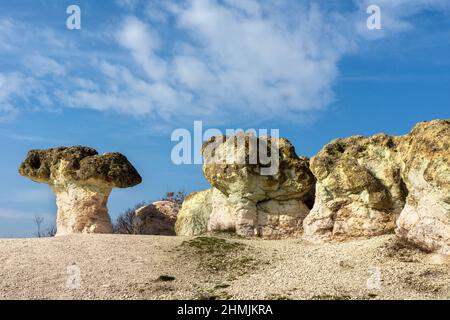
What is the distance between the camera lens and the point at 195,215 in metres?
23.7

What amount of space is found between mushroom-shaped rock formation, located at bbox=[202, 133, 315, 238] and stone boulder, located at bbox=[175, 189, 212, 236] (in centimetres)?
293

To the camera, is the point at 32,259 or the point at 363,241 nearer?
the point at 32,259

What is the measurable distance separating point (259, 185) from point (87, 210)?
640cm

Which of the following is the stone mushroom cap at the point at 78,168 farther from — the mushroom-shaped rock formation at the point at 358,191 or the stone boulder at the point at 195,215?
the mushroom-shaped rock formation at the point at 358,191

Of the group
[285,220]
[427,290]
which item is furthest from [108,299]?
[285,220]

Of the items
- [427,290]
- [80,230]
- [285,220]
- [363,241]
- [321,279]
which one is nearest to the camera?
[427,290]

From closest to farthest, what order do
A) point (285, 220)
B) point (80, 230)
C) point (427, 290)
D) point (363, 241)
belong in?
point (427, 290) < point (363, 241) < point (285, 220) < point (80, 230)

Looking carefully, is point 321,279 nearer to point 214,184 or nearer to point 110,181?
point 214,184

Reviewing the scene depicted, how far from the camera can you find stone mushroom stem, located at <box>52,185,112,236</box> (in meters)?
20.9

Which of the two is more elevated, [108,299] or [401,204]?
[401,204]

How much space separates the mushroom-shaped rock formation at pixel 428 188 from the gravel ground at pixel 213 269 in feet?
Result: 1.44

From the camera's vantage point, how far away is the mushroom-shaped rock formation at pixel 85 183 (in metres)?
20.8

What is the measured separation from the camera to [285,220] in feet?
64.8

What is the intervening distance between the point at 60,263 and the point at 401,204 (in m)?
9.75
